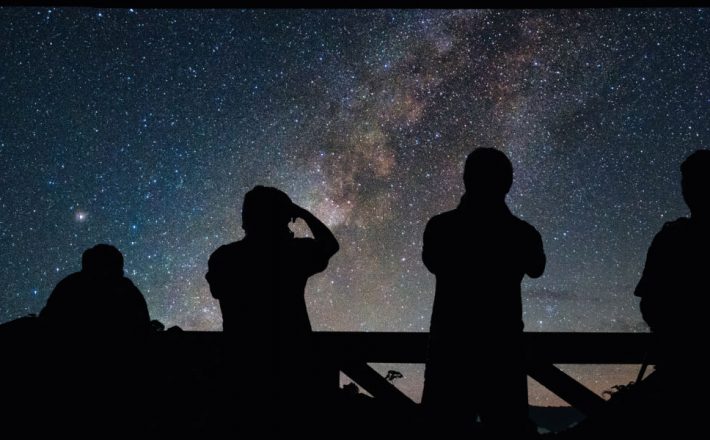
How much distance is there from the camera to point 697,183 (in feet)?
7.20

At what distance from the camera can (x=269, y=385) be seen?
7.20 ft

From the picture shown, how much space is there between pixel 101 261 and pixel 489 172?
7.67 ft

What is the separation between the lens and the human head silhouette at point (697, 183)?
7.16ft

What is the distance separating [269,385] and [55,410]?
1098 mm

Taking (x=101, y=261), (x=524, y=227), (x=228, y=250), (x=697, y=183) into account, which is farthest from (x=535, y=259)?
(x=101, y=261)

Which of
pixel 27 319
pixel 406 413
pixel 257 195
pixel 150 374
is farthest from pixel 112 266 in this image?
pixel 406 413

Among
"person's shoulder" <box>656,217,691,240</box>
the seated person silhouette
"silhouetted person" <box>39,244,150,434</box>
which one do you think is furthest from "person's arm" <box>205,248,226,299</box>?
"person's shoulder" <box>656,217,691,240</box>

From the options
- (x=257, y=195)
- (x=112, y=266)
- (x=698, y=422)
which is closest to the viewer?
(x=698, y=422)

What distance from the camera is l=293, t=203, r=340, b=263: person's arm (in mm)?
2490

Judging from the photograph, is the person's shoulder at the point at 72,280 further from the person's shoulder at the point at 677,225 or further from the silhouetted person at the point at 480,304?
the person's shoulder at the point at 677,225

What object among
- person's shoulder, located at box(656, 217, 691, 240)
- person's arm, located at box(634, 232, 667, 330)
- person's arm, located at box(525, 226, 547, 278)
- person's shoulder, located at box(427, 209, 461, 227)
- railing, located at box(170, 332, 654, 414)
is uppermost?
person's shoulder, located at box(427, 209, 461, 227)

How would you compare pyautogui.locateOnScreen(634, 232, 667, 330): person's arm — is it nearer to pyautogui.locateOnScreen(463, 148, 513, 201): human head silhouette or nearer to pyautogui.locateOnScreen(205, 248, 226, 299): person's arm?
pyautogui.locateOnScreen(463, 148, 513, 201): human head silhouette

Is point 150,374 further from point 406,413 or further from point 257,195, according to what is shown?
point 406,413

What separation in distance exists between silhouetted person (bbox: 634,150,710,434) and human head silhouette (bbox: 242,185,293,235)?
69.5 inches
